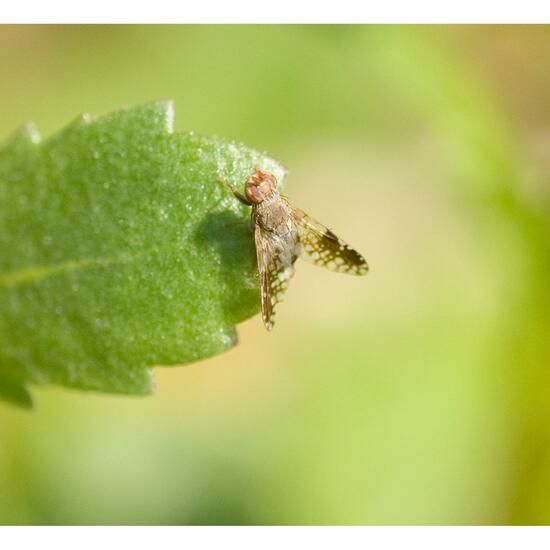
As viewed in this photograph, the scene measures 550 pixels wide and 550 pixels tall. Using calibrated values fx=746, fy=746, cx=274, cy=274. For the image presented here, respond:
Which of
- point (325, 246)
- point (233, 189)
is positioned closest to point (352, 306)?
point (325, 246)

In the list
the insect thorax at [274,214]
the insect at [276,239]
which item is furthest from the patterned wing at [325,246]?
the insect thorax at [274,214]

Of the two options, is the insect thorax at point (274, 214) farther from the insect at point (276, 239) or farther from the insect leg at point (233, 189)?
the insect leg at point (233, 189)

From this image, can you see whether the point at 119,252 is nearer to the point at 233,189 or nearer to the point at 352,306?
the point at 233,189

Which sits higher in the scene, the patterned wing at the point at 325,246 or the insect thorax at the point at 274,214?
the insect thorax at the point at 274,214

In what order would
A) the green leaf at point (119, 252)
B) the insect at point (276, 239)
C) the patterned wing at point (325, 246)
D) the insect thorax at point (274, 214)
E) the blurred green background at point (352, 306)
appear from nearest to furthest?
1. the green leaf at point (119, 252)
2. the insect at point (276, 239)
3. the insect thorax at point (274, 214)
4. the patterned wing at point (325, 246)
5. the blurred green background at point (352, 306)

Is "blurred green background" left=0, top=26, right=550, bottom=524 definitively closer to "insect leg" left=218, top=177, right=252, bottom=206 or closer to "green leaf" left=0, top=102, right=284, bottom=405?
"green leaf" left=0, top=102, right=284, bottom=405

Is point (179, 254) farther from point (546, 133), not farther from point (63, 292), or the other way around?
point (546, 133)

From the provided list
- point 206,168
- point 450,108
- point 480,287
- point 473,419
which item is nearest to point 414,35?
point 450,108
